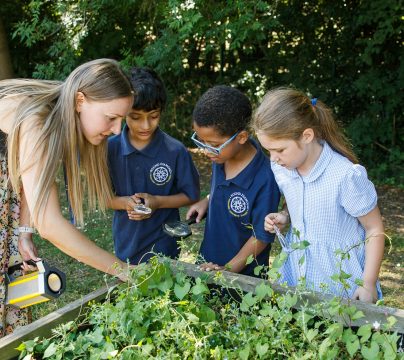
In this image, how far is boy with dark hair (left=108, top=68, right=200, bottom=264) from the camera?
2.56 meters

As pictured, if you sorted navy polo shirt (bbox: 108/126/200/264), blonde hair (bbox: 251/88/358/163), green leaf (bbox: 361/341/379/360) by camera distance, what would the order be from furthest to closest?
Answer: navy polo shirt (bbox: 108/126/200/264)
blonde hair (bbox: 251/88/358/163)
green leaf (bbox: 361/341/379/360)

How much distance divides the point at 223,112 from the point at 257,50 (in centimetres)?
705

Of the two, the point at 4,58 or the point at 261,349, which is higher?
the point at 4,58

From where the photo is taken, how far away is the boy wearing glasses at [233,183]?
231 centimetres

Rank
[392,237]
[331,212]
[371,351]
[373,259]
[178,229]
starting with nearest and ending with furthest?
[371,351], [373,259], [331,212], [178,229], [392,237]

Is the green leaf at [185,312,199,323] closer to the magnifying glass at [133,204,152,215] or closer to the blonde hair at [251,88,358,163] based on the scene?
the blonde hair at [251,88,358,163]

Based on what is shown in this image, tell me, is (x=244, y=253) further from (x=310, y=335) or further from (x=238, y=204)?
(x=310, y=335)

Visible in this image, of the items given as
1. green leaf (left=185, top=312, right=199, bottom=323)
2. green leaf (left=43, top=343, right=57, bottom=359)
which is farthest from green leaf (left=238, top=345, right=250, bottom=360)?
green leaf (left=43, top=343, right=57, bottom=359)

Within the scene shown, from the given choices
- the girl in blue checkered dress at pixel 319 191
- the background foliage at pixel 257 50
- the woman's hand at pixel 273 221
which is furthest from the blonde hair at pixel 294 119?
the background foliage at pixel 257 50

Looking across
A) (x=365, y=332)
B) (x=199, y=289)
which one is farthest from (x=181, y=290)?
(x=365, y=332)

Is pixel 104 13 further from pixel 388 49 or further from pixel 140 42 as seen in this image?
pixel 388 49

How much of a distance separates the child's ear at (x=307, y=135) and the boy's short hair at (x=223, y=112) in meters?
0.35

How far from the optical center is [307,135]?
2.11 meters

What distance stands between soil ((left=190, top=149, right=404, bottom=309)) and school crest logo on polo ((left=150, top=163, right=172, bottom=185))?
3.35ft
